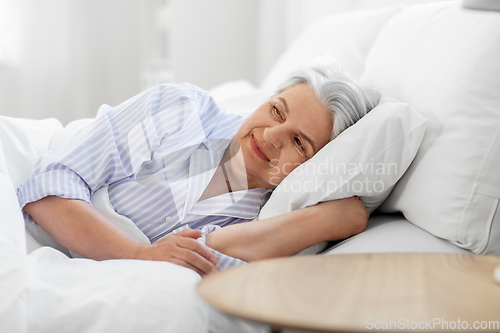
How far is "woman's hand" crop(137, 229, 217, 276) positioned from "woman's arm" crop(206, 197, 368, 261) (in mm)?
54

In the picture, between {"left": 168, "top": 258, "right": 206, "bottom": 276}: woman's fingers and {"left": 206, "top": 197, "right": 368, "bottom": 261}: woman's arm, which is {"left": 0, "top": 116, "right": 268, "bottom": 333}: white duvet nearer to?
{"left": 168, "top": 258, "right": 206, "bottom": 276}: woman's fingers

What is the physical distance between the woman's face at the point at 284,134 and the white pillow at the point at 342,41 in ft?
1.45

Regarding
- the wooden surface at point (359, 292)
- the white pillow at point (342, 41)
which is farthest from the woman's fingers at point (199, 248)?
the white pillow at point (342, 41)

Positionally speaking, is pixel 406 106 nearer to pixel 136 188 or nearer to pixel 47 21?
pixel 136 188

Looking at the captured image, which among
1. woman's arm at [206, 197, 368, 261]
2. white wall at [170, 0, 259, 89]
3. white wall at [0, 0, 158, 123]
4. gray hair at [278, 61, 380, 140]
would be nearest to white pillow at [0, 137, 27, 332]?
woman's arm at [206, 197, 368, 261]

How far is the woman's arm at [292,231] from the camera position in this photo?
922 mm

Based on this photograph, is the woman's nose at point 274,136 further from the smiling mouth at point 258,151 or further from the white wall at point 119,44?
the white wall at point 119,44

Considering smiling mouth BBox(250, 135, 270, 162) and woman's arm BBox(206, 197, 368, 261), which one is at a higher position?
smiling mouth BBox(250, 135, 270, 162)

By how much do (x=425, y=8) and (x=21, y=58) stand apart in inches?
97.1

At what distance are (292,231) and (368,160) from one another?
234mm

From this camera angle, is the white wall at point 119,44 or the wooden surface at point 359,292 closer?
the wooden surface at point 359,292

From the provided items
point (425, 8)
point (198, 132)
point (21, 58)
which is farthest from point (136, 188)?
point (21, 58)

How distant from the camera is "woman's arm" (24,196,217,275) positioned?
2.83ft

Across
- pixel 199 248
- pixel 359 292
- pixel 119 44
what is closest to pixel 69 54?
pixel 119 44
